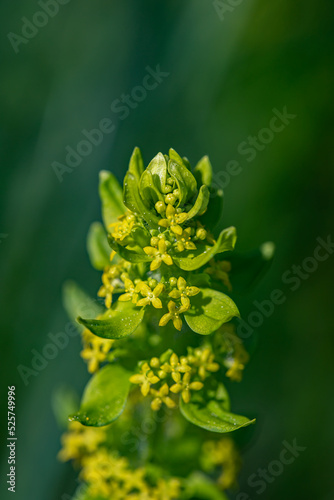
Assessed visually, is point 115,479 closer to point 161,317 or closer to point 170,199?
point 161,317

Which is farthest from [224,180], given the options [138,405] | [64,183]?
[138,405]

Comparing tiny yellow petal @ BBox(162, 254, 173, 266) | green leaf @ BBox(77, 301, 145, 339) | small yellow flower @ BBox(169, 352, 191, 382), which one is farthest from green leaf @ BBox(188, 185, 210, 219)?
small yellow flower @ BBox(169, 352, 191, 382)

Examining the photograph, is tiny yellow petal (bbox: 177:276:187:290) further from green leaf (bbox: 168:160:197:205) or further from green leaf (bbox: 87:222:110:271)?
green leaf (bbox: 87:222:110:271)

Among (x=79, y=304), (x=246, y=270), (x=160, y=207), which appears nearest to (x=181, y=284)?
(x=160, y=207)

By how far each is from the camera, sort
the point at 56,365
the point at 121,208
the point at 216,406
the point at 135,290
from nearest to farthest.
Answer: the point at 135,290 → the point at 216,406 → the point at 121,208 → the point at 56,365

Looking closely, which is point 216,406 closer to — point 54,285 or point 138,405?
point 138,405

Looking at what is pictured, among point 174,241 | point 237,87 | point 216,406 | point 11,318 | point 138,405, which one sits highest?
point 237,87

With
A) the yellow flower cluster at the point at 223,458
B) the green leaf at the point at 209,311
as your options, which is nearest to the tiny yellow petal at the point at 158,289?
the green leaf at the point at 209,311
